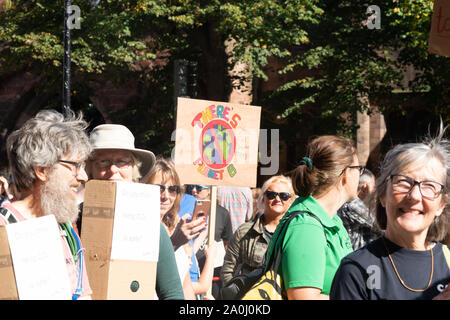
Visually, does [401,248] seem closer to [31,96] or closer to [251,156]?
[251,156]

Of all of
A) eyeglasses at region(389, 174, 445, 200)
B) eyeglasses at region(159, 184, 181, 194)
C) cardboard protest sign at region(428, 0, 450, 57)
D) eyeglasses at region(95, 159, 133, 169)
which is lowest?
eyeglasses at region(159, 184, 181, 194)

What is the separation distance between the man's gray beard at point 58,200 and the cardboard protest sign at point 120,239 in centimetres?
12

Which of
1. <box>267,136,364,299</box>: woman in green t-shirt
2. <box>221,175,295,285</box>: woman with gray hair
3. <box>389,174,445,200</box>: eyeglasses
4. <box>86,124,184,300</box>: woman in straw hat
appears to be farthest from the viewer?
<box>221,175,295,285</box>: woman with gray hair

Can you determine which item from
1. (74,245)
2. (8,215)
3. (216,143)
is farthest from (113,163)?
(216,143)

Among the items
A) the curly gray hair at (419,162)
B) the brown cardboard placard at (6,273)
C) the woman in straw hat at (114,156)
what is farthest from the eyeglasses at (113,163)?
the curly gray hair at (419,162)

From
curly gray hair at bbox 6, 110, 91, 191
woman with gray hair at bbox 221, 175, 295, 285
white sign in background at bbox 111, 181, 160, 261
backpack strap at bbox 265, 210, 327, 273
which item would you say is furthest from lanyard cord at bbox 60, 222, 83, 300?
woman with gray hair at bbox 221, 175, 295, 285

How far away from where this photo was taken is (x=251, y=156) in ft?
17.5

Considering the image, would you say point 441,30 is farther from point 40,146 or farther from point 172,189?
point 172,189

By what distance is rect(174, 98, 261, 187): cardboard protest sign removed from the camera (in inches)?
202

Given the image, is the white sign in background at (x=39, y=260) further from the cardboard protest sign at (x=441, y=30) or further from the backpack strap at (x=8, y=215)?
the cardboard protest sign at (x=441, y=30)

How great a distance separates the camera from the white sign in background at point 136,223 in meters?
2.92

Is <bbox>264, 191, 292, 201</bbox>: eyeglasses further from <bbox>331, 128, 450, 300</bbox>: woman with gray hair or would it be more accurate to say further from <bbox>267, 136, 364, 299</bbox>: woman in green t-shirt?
<bbox>331, 128, 450, 300</bbox>: woman with gray hair

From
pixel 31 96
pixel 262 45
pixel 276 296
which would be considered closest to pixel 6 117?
pixel 31 96
